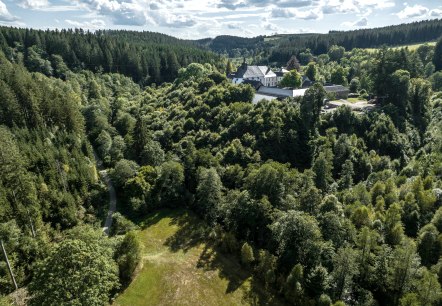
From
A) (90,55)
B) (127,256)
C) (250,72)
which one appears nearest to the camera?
(127,256)

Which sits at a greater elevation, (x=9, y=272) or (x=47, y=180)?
(x=47, y=180)

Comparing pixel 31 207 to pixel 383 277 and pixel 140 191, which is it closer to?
pixel 140 191

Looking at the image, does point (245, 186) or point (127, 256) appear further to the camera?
point (245, 186)

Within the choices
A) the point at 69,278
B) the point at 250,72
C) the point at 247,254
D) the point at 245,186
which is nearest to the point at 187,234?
the point at 245,186

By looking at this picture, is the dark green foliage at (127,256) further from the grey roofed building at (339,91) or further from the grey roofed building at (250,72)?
the grey roofed building at (250,72)

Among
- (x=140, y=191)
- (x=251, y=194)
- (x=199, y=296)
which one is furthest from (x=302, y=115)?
(x=199, y=296)

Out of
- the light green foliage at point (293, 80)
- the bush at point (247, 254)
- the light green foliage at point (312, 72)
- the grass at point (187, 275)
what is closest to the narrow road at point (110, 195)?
the grass at point (187, 275)

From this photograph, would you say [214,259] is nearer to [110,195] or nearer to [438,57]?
[110,195]

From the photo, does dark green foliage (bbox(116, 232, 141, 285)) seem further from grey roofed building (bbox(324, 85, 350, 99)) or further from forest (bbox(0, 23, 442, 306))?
grey roofed building (bbox(324, 85, 350, 99))
